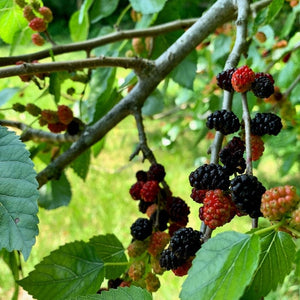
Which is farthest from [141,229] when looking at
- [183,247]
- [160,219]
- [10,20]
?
[10,20]

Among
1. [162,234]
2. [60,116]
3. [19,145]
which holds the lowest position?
[162,234]

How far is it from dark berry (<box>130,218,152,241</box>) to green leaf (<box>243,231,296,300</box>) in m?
0.22

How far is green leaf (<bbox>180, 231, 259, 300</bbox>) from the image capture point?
15.3 inches

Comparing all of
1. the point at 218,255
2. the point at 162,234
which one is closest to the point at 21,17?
the point at 162,234

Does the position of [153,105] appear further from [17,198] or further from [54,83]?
[17,198]

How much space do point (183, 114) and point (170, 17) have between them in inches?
38.2

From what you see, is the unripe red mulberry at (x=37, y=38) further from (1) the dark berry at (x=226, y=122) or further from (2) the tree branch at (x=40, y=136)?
(1) the dark berry at (x=226, y=122)

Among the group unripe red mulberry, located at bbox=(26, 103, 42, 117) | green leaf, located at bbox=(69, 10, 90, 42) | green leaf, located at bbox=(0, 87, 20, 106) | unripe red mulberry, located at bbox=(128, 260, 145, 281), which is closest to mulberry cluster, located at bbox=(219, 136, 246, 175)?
unripe red mulberry, located at bbox=(128, 260, 145, 281)

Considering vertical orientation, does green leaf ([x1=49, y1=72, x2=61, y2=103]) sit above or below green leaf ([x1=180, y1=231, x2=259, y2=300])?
above

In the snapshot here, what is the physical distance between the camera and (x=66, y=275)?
1.95 ft

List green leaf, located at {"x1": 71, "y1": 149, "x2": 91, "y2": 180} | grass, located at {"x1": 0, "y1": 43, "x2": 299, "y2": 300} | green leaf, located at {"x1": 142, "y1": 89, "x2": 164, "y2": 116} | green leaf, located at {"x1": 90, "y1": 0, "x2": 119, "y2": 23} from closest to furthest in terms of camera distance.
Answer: green leaf, located at {"x1": 71, "y1": 149, "x2": 91, "y2": 180}, green leaf, located at {"x1": 90, "y1": 0, "x2": 119, "y2": 23}, green leaf, located at {"x1": 142, "y1": 89, "x2": 164, "y2": 116}, grass, located at {"x1": 0, "y1": 43, "x2": 299, "y2": 300}

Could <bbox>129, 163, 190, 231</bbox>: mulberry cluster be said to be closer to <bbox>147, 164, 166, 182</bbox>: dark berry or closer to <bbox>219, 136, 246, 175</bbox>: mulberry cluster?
<bbox>147, 164, 166, 182</bbox>: dark berry

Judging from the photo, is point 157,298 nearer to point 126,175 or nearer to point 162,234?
point 126,175

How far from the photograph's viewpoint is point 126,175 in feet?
11.5
